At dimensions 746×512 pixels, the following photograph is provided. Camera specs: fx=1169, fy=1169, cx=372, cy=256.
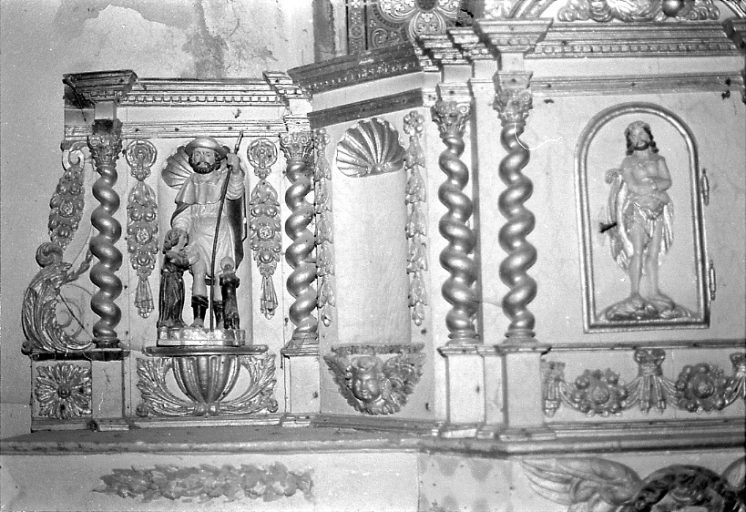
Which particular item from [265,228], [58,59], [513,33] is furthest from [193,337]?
[513,33]

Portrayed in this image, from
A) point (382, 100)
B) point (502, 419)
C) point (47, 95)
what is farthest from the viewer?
point (47, 95)

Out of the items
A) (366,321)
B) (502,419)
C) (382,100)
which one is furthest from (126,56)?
(502,419)

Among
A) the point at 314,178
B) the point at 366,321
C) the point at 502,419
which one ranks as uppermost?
the point at 314,178

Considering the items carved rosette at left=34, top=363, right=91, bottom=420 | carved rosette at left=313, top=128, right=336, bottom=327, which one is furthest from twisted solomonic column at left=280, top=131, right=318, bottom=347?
carved rosette at left=34, top=363, right=91, bottom=420

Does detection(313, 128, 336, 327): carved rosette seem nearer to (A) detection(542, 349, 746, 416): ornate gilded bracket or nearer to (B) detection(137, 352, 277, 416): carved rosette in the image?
(B) detection(137, 352, 277, 416): carved rosette

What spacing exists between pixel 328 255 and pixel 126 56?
2.37 m

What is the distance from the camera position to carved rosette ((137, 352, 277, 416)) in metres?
8.63

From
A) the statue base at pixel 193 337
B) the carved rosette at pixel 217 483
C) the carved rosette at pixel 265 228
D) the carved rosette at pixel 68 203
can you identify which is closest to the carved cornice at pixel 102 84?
the carved rosette at pixel 68 203

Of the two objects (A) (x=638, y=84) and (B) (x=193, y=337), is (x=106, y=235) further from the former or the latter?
(A) (x=638, y=84)

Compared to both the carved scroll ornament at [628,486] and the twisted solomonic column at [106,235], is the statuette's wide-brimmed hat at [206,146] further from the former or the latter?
the carved scroll ornament at [628,486]

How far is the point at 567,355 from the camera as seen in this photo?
25.4 feet

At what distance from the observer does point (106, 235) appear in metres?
8.70

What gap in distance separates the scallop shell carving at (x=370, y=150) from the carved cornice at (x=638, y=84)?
3.56ft

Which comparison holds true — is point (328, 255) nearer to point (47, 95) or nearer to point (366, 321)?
point (366, 321)
